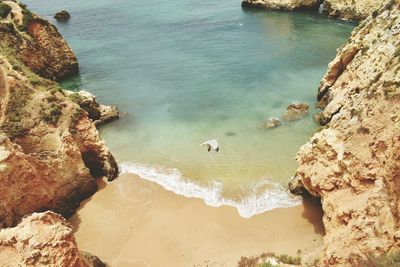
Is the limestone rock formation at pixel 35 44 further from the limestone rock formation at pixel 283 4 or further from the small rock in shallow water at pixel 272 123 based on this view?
the limestone rock formation at pixel 283 4

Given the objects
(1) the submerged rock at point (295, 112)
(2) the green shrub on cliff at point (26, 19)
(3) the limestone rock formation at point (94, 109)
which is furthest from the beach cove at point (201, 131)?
(2) the green shrub on cliff at point (26, 19)

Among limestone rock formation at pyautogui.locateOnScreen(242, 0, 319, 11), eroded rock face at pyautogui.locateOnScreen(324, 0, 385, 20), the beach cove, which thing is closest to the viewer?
the beach cove

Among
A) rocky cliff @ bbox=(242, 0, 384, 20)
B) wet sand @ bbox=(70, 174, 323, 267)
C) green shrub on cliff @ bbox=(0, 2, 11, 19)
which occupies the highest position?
green shrub on cliff @ bbox=(0, 2, 11, 19)

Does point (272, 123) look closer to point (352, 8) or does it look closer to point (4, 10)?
point (4, 10)

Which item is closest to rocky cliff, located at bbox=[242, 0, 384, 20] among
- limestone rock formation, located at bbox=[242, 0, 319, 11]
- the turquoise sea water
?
limestone rock formation, located at bbox=[242, 0, 319, 11]

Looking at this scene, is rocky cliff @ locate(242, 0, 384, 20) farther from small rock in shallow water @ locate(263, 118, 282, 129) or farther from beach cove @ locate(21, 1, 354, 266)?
small rock in shallow water @ locate(263, 118, 282, 129)
